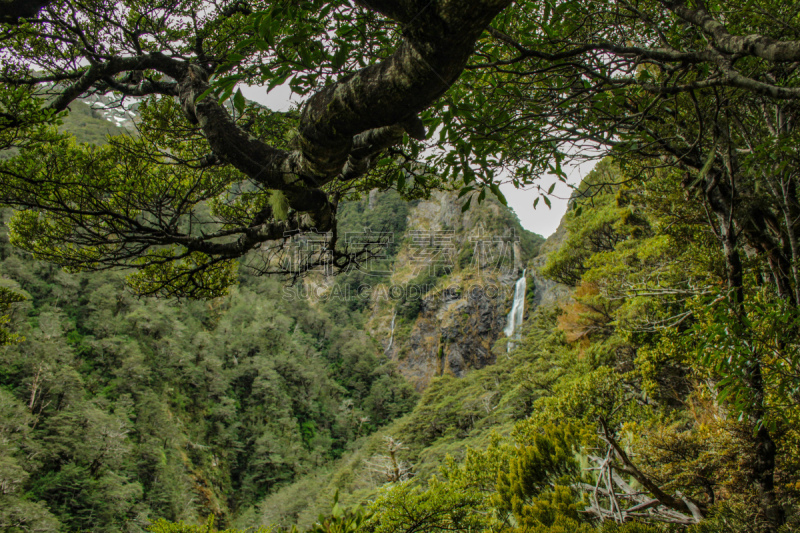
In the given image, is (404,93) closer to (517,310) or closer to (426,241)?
(426,241)

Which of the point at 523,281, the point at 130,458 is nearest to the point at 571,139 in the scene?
the point at 130,458

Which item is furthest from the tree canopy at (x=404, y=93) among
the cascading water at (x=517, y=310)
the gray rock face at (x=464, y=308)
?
the cascading water at (x=517, y=310)

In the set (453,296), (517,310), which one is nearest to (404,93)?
(517,310)

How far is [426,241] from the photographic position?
30359 mm

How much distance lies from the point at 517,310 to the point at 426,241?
11311 mm

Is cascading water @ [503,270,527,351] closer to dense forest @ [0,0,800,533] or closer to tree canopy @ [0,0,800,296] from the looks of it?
dense forest @ [0,0,800,533]

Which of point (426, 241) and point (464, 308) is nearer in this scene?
point (426, 241)

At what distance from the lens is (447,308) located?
41.2 meters

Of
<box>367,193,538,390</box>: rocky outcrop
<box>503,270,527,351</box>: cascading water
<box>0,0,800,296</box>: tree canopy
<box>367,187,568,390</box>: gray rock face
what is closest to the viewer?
<box>0,0,800,296</box>: tree canopy

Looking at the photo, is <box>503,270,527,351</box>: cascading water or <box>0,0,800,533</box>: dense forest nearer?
<box>0,0,800,533</box>: dense forest

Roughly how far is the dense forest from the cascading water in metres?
1.59

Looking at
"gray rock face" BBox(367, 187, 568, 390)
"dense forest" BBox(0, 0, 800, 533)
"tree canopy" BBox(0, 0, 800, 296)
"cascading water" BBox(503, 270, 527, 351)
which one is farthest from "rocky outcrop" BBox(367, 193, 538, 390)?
"tree canopy" BBox(0, 0, 800, 296)

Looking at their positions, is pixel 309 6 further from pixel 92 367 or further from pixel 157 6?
pixel 92 367

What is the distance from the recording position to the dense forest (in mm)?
1640
